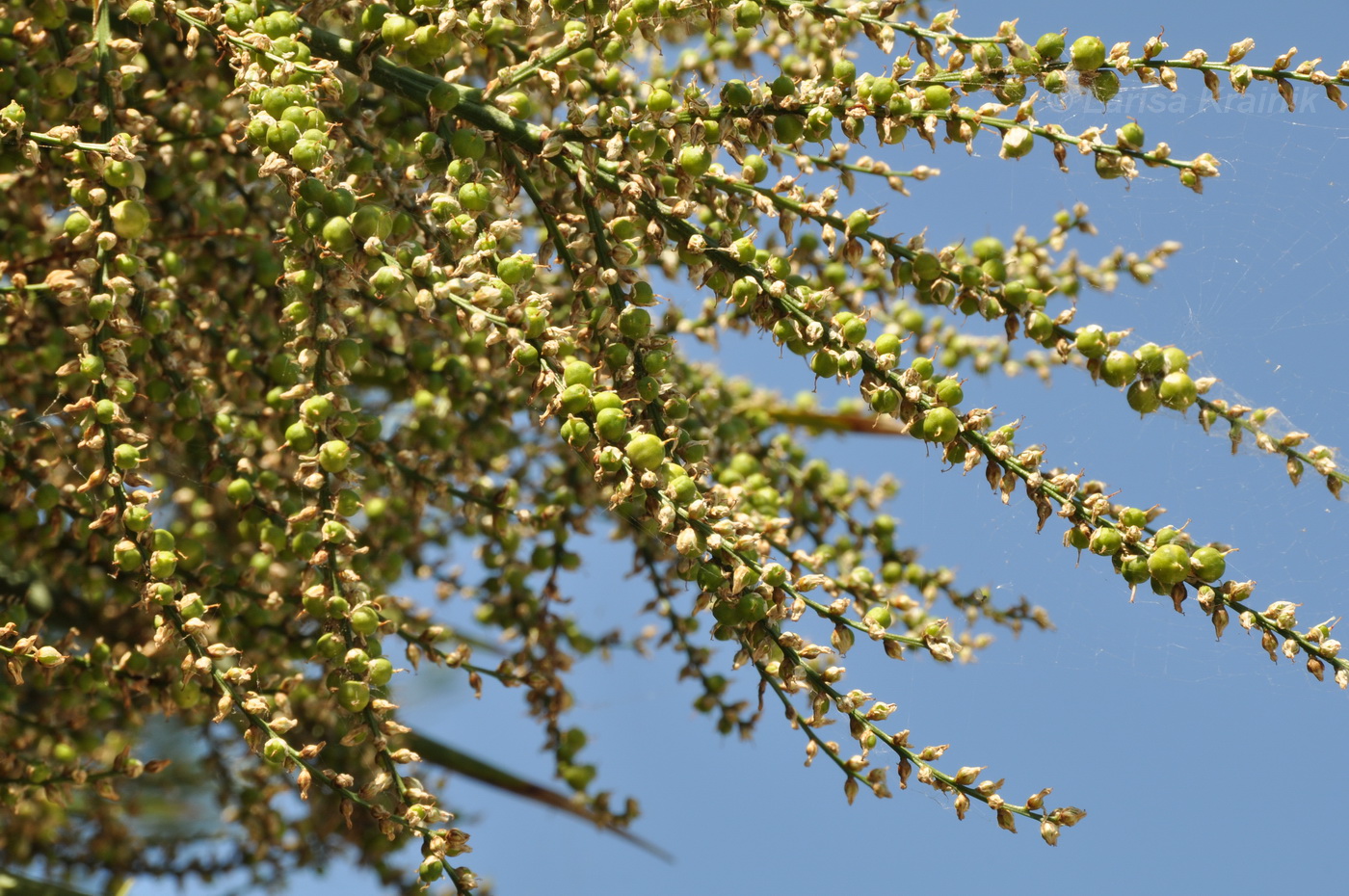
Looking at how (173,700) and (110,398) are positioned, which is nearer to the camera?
(110,398)

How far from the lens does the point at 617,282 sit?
1482 millimetres

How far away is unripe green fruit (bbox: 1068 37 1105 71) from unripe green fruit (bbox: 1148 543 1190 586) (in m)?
0.57

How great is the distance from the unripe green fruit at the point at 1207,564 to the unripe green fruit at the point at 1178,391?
17 centimetres

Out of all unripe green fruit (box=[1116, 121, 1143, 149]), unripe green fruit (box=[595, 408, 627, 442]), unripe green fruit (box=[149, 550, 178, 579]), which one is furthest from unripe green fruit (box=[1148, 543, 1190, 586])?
unripe green fruit (box=[149, 550, 178, 579])

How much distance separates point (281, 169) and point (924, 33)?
32.2 inches

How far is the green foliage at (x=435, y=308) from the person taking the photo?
138 centimetres

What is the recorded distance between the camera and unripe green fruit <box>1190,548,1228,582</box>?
1301 mm

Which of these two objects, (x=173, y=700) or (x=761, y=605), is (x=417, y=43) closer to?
(x=761, y=605)

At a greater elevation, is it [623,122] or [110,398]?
[623,122]

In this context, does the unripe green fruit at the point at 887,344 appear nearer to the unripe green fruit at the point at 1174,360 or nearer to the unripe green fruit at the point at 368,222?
the unripe green fruit at the point at 1174,360

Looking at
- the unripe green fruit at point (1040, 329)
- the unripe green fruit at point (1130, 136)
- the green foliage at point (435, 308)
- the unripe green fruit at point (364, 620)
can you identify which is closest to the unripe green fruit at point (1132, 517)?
the green foliage at point (435, 308)

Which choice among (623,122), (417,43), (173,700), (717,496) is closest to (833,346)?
(717,496)

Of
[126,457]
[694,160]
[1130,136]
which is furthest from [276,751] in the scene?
[1130,136]

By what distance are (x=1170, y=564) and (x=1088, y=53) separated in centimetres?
60
